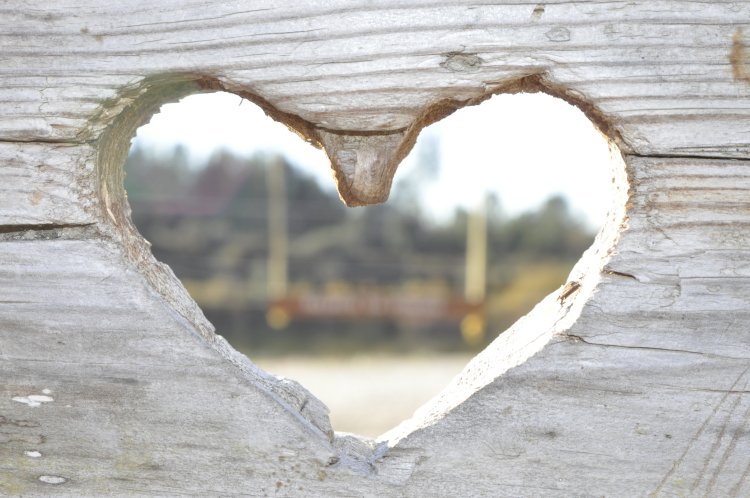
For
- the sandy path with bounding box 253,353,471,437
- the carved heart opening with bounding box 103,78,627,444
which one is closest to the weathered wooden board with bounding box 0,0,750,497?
the carved heart opening with bounding box 103,78,627,444

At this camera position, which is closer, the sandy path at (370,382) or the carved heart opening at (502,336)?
the carved heart opening at (502,336)

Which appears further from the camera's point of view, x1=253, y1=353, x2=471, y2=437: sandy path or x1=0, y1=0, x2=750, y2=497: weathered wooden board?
x1=253, y1=353, x2=471, y2=437: sandy path

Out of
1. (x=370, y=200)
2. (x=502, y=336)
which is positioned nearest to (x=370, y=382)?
(x=502, y=336)

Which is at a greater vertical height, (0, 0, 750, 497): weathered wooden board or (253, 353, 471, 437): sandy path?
(0, 0, 750, 497): weathered wooden board

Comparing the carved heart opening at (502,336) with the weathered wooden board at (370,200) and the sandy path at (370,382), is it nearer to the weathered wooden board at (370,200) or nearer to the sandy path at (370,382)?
the weathered wooden board at (370,200)

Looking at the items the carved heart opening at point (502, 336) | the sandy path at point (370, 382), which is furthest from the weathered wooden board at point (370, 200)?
the sandy path at point (370, 382)

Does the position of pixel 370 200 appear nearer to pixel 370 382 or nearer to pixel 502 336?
pixel 502 336

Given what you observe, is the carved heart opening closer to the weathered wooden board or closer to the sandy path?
the weathered wooden board

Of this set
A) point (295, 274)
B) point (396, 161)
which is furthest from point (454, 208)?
point (396, 161)
